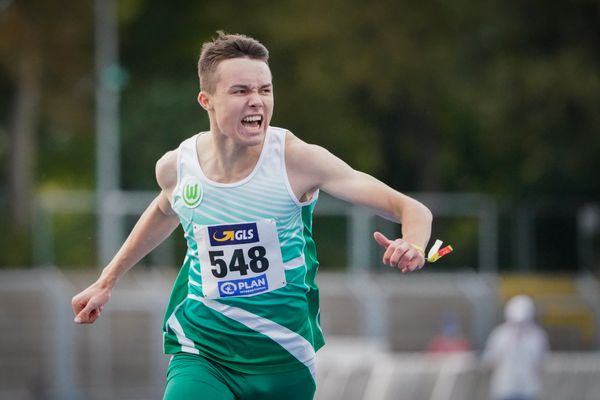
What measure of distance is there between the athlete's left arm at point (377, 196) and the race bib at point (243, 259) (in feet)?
0.87

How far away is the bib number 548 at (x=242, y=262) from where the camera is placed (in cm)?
641

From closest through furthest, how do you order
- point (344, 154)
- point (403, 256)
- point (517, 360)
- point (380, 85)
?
1. point (403, 256)
2. point (517, 360)
3. point (380, 85)
4. point (344, 154)

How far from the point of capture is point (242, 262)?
6414 mm

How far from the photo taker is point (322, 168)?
637 centimetres

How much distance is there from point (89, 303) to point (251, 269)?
29.6 inches

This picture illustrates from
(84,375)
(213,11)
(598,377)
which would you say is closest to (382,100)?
(213,11)

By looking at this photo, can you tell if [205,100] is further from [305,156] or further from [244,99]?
[305,156]

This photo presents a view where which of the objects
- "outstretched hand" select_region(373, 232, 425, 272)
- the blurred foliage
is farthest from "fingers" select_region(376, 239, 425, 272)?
the blurred foliage

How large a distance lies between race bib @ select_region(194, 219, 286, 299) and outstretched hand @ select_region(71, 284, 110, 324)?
1.75 feet

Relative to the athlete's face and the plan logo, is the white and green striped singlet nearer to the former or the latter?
the plan logo

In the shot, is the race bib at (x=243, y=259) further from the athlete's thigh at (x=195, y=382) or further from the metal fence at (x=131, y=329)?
the metal fence at (x=131, y=329)

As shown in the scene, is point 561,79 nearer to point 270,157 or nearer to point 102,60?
point 102,60

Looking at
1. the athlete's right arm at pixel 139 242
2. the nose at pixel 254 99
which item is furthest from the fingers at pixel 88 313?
the nose at pixel 254 99

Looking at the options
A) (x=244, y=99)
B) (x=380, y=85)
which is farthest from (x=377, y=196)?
(x=380, y=85)
